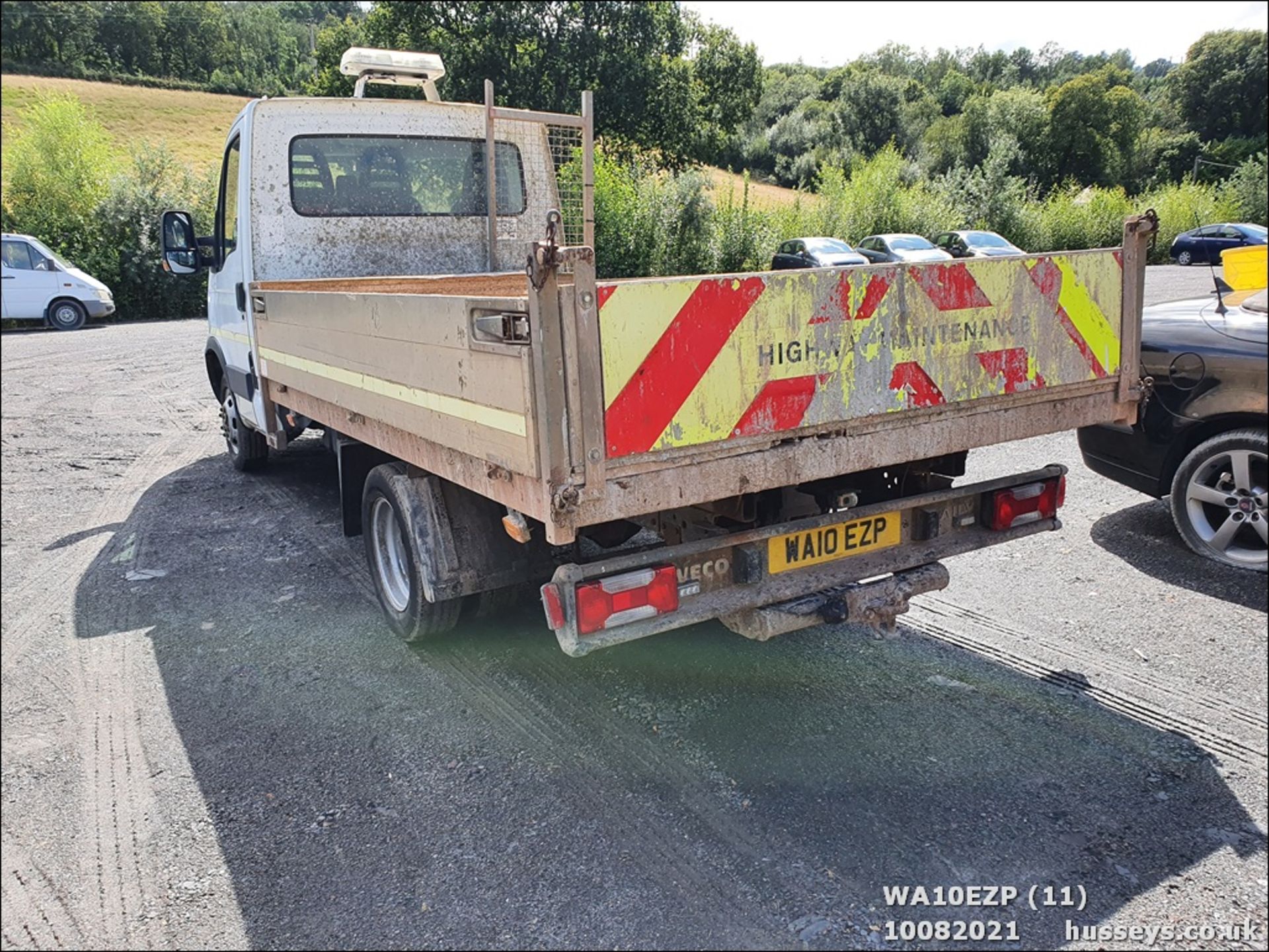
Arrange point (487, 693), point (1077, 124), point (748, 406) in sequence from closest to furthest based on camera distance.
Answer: point (748, 406) → point (487, 693) → point (1077, 124)

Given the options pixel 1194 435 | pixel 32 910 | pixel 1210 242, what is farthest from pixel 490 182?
pixel 32 910

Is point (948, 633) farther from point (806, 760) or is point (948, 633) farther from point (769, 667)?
point (806, 760)

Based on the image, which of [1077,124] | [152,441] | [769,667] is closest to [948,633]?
[769,667]

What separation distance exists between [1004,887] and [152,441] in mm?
7983

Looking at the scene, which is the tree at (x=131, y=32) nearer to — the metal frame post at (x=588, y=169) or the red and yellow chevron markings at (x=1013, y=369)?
the red and yellow chevron markings at (x=1013, y=369)

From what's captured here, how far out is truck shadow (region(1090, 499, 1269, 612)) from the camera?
378 cm

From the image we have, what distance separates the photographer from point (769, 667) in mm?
3900

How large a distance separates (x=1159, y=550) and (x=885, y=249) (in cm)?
1861

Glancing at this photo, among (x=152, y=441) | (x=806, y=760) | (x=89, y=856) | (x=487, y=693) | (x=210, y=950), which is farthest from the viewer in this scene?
(x=152, y=441)

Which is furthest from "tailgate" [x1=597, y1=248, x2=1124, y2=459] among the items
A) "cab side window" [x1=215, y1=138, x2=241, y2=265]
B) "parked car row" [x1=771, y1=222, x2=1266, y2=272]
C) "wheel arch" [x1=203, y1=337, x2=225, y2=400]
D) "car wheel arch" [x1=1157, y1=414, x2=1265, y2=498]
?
"parked car row" [x1=771, y1=222, x2=1266, y2=272]

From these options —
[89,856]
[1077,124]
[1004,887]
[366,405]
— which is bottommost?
[1004,887]

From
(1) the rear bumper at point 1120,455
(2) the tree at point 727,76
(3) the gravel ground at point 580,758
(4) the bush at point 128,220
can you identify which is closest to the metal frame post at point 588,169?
(3) the gravel ground at point 580,758

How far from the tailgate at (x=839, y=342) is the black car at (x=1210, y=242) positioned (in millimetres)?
528

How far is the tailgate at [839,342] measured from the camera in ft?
8.66
